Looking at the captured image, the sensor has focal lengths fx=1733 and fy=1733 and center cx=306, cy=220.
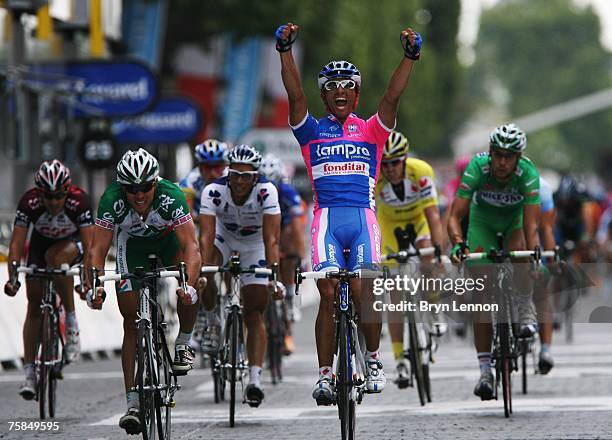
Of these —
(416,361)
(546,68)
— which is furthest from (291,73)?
(546,68)

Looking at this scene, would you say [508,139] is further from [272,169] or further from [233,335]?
[272,169]

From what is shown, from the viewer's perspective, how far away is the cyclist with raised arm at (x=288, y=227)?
53.8 ft

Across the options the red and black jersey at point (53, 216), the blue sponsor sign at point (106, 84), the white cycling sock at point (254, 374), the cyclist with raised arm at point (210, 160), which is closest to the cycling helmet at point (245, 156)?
the red and black jersey at point (53, 216)

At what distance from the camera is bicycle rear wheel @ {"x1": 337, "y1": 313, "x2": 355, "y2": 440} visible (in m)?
10.1

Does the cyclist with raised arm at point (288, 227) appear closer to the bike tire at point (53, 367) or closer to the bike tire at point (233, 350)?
the bike tire at point (233, 350)

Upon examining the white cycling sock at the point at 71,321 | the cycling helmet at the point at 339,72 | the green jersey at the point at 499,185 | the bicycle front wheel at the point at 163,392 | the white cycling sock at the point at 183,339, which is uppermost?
the cycling helmet at the point at 339,72

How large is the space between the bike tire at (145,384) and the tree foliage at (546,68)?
134717mm

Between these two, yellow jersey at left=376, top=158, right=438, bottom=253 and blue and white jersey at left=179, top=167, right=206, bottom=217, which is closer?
yellow jersey at left=376, top=158, right=438, bottom=253

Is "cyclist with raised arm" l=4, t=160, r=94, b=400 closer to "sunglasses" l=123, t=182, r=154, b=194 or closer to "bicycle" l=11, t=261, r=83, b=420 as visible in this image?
"bicycle" l=11, t=261, r=83, b=420

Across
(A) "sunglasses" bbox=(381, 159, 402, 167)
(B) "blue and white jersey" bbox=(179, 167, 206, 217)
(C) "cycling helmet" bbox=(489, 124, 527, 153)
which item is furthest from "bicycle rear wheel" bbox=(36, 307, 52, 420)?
(C) "cycling helmet" bbox=(489, 124, 527, 153)

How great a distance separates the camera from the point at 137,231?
11.0 m

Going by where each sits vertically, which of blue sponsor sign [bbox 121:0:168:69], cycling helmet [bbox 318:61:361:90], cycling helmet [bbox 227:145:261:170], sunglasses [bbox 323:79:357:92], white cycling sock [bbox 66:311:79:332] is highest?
blue sponsor sign [bbox 121:0:168:69]

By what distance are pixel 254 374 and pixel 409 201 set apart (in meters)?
2.70

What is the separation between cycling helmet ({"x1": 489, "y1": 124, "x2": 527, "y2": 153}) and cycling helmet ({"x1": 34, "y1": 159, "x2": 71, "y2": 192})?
3.23 m
